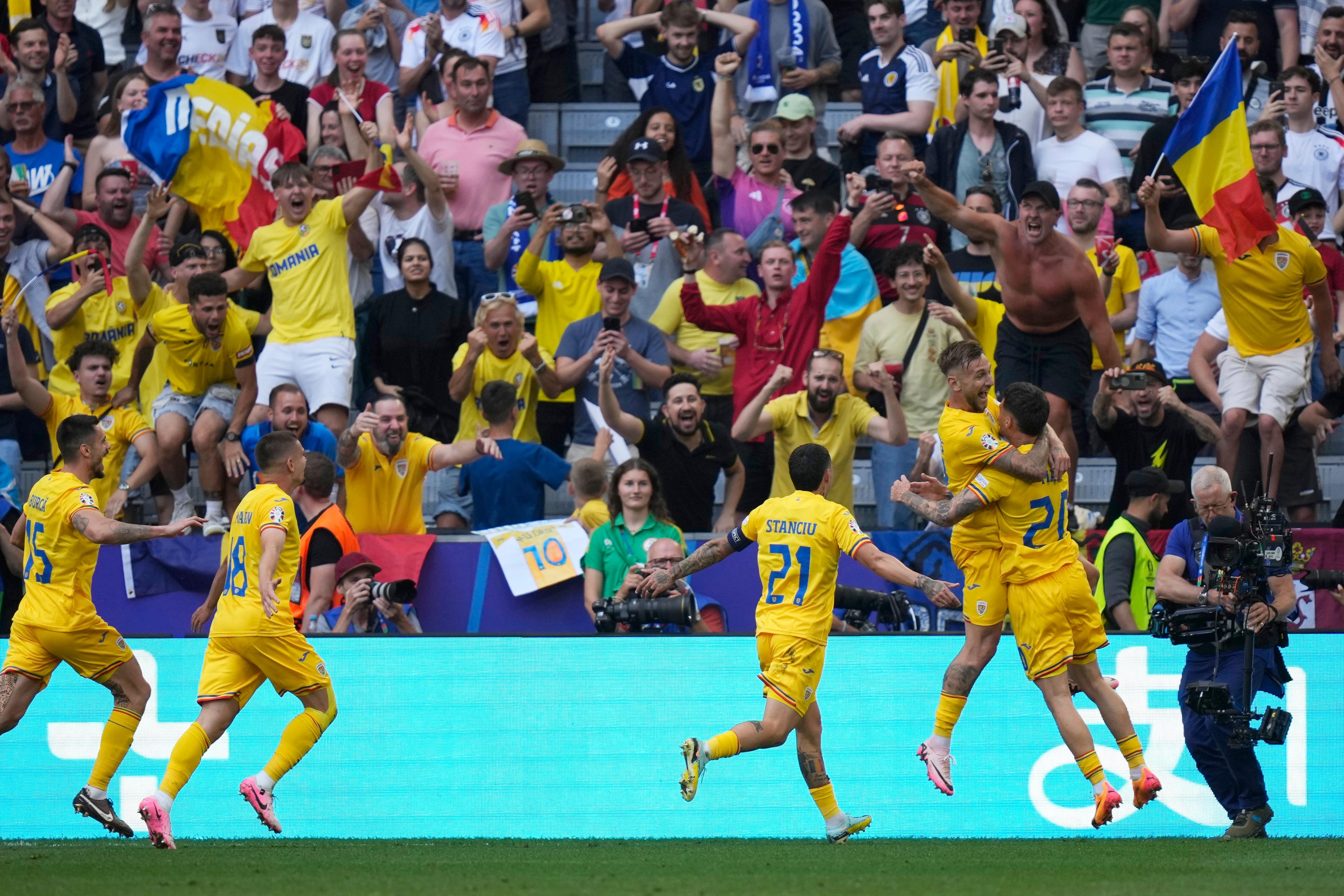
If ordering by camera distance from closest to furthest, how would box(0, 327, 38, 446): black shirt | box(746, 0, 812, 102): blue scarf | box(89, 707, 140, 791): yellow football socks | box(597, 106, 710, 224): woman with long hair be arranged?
box(89, 707, 140, 791): yellow football socks
box(0, 327, 38, 446): black shirt
box(597, 106, 710, 224): woman with long hair
box(746, 0, 812, 102): blue scarf

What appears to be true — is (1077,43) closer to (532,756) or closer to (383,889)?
(532,756)

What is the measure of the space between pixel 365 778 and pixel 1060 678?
4.29 m

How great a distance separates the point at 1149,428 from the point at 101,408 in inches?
298

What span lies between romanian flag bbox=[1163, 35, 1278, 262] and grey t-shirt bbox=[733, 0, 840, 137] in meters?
3.93

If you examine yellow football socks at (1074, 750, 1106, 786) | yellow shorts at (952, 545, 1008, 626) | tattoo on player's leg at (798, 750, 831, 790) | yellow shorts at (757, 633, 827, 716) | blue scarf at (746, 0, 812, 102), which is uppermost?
blue scarf at (746, 0, 812, 102)

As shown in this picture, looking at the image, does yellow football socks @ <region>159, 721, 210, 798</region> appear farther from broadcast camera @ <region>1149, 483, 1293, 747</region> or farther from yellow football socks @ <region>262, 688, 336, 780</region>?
broadcast camera @ <region>1149, 483, 1293, 747</region>

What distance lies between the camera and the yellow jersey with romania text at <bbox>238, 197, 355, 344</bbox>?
12.8 m

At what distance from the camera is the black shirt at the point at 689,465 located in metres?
11.8

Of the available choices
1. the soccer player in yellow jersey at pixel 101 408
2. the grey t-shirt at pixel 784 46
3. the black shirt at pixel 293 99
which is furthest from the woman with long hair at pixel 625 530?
the black shirt at pixel 293 99

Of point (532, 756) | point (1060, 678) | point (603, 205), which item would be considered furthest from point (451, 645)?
point (603, 205)

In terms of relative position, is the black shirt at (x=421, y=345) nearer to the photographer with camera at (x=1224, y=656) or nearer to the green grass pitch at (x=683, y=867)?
the green grass pitch at (x=683, y=867)

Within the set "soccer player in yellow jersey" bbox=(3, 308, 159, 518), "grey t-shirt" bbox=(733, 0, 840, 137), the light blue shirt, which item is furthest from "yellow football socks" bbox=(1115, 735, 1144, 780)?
"grey t-shirt" bbox=(733, 0, 840, 137)

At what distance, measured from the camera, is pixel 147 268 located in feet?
45.4

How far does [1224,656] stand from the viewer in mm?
9312
